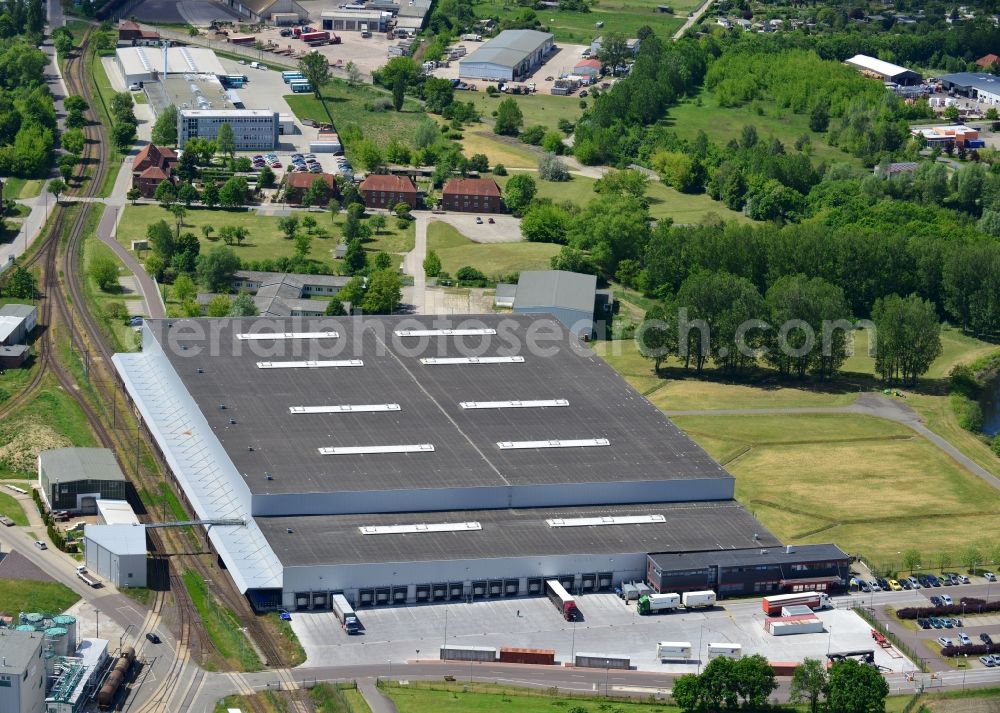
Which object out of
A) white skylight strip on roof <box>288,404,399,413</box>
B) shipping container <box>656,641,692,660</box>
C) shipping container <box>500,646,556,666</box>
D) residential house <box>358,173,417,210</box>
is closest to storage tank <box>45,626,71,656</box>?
shipping container <box>500,646,556,666</box>

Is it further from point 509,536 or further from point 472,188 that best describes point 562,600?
point 472,188

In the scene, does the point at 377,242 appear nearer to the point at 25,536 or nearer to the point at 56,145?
the point at 56,145

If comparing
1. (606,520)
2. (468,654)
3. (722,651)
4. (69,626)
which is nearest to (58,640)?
(69,626)

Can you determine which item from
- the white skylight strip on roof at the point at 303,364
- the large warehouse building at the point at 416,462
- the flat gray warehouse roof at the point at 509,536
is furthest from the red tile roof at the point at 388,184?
the flat gray warehouse roof at the point at 509,536

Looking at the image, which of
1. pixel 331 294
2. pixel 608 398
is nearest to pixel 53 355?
pixel 331 294

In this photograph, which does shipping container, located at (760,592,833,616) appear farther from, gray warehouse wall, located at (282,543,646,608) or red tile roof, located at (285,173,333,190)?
red tile roof, located at (285,173,333,190)
